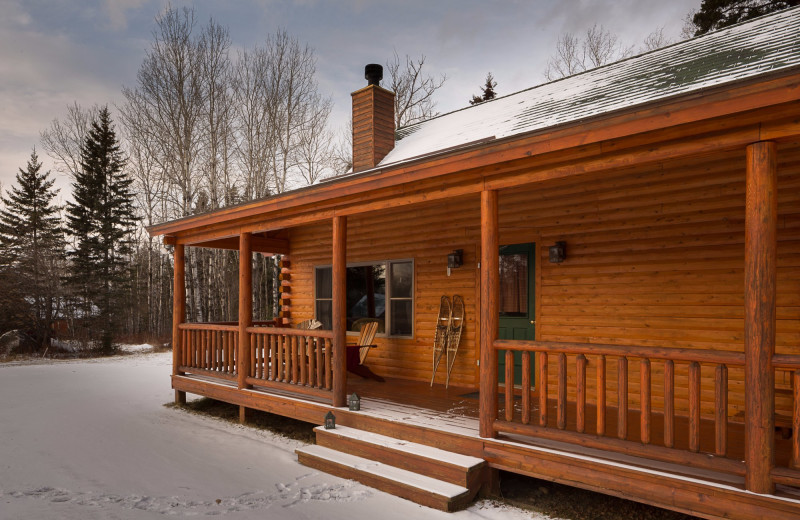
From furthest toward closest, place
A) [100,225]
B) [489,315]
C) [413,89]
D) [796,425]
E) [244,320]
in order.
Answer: [100,225] → [413,89] → [244,320] → [489,315] → [796,425]

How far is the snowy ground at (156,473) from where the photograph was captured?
3695 millimetres

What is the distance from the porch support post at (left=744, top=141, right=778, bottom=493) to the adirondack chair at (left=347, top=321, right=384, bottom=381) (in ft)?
15.2

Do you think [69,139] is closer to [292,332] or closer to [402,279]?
[402,279]

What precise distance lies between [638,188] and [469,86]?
19068 millimetres

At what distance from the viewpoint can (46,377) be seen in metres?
11.1

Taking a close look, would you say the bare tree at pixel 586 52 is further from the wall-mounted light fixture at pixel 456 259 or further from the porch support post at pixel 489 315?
the porch support post at pixel 489 315

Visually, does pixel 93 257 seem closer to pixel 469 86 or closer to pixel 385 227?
pixel 385 227

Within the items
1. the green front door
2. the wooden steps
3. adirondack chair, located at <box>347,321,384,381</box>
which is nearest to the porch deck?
the wooden steps

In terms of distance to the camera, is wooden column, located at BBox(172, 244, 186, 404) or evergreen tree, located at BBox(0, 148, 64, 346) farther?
evergreen tree, located at BBox(0, 148, 64, 346)

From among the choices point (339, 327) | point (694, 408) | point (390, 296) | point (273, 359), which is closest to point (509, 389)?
point (694, 408)

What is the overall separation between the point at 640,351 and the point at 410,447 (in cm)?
207

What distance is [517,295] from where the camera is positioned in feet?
A: 19.8

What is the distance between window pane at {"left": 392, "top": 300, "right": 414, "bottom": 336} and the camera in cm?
725

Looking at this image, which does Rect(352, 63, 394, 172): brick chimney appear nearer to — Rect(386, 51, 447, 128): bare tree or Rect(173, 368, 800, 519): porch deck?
Rect(173, 368, 800, 519): porch deck
